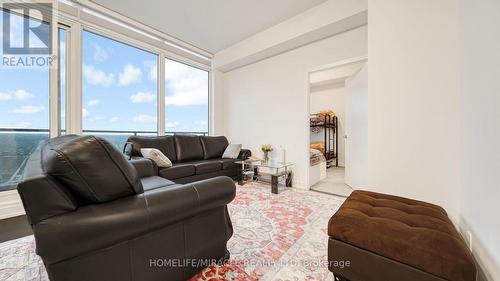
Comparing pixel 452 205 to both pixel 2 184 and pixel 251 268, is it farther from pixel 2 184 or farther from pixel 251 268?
pixel 2 184

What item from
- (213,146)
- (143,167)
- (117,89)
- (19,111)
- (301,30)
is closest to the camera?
(143,167)

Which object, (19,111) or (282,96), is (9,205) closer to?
(19,111)

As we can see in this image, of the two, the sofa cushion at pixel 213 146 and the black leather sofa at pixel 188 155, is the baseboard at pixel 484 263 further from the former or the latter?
the sofa cushion at pixel 213 146

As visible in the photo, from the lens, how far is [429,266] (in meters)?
0.88

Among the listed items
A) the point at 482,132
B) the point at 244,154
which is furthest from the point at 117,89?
the point at 482,132

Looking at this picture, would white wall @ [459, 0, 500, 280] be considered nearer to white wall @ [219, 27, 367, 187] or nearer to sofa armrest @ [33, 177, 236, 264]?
sofa armrest @ [33, 177, 236, 264]

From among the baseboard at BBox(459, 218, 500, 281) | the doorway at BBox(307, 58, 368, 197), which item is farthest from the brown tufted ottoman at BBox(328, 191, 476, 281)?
the doorway at BBox(307, 58, 368, 197)

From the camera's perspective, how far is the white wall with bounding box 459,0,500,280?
94cm

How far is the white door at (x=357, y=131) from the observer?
114 inches

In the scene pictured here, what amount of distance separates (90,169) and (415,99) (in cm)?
246

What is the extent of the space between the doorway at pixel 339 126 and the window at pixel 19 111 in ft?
13.4

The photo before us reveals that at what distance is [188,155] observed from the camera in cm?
368

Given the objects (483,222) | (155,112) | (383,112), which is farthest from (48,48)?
(483,222)

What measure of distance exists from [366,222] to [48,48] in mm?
4325
